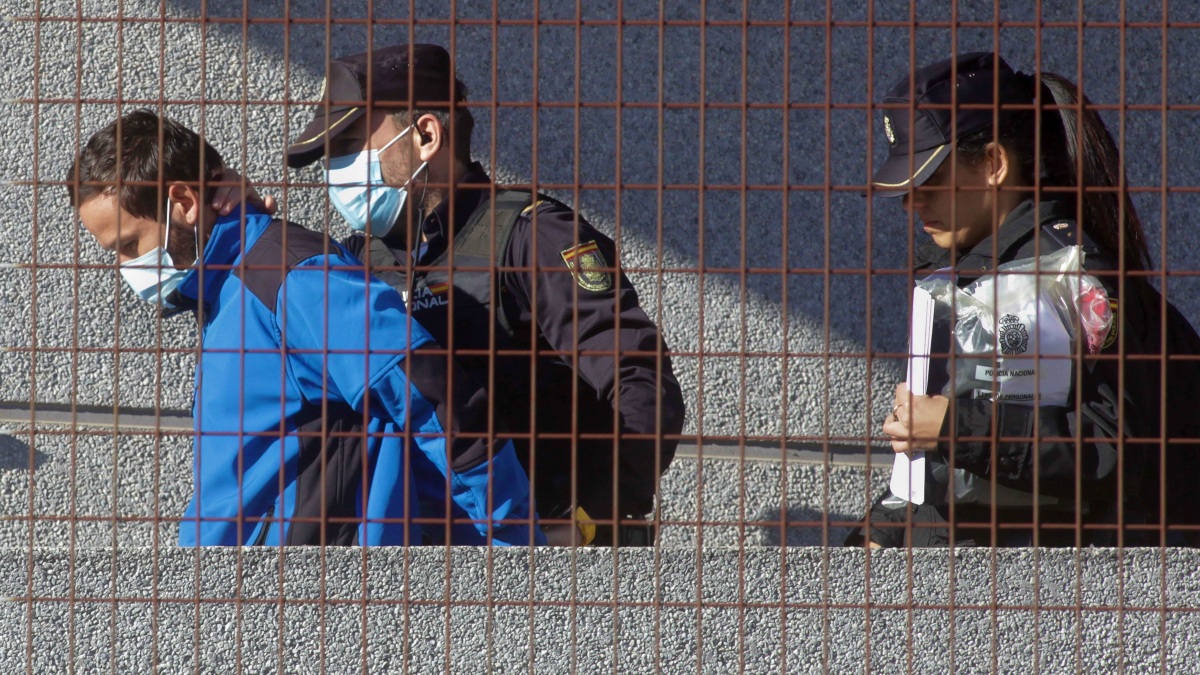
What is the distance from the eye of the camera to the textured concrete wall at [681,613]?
2.66 meters

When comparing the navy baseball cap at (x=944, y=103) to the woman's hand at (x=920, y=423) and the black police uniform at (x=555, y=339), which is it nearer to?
the woman's hand at (x=920, y=423)

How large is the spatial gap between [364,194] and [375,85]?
27 cm

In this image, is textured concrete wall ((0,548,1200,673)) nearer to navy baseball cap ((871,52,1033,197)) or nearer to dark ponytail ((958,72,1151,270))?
dark ponytail ((958,72,1151,270))

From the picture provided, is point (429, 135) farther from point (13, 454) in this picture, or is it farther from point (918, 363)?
point (13, 454)

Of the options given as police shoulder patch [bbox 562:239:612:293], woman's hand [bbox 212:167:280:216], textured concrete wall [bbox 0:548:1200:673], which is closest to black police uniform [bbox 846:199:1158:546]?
textured concrete wall [bbox 0:548:1200:673]

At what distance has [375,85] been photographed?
3195 millimetres

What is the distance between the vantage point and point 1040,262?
8.57 ft

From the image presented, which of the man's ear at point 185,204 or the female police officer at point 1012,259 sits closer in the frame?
the female police officer at point 1012,259

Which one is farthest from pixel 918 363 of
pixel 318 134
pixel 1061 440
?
pixel 318 134

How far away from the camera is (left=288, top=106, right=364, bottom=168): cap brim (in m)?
3.06

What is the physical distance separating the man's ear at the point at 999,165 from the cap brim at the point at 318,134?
1.37m

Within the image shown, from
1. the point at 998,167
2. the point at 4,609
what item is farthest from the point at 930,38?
the point at 4,609

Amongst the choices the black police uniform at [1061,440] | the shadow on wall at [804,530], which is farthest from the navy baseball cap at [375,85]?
the shadow on wall at [804,530]

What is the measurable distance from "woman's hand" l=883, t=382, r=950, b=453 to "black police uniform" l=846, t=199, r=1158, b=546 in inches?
0.9
